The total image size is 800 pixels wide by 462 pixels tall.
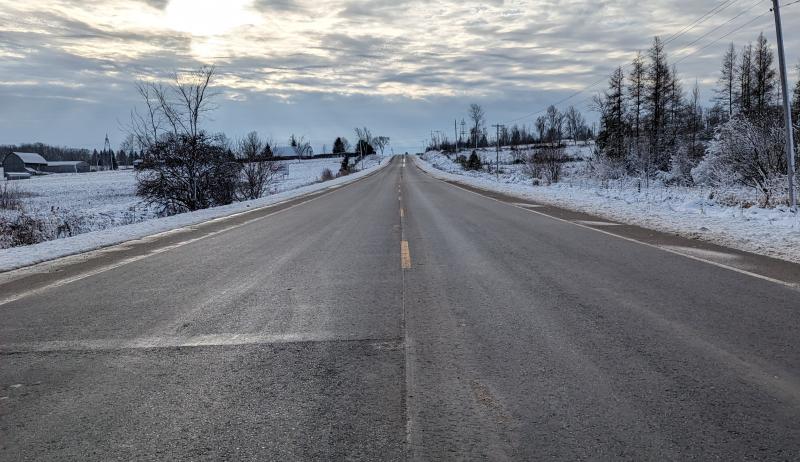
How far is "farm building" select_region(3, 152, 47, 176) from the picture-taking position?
117750 millimetres

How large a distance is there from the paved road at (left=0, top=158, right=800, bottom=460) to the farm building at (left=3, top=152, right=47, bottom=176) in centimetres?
13637

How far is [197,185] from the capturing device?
2297 cm

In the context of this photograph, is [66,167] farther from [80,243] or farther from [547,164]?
[80,243]

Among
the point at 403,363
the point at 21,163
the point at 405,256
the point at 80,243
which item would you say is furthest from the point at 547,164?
the point at 21,163

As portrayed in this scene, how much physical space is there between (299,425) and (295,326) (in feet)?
6.49

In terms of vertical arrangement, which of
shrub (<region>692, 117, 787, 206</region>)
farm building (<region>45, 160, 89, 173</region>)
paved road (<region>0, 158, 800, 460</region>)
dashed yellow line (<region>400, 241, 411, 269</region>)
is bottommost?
paved road (<region>0, 158, 800, 460</region>)

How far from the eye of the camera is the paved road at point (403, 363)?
9.45 feet

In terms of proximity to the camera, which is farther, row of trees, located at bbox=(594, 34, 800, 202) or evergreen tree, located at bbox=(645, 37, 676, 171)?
evergreen tree, located at bbox=(645, 37, 676, 171)

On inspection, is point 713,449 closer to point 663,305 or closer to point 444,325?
point 444,325

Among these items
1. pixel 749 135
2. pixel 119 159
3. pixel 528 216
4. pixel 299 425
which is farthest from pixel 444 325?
pixel 119 159

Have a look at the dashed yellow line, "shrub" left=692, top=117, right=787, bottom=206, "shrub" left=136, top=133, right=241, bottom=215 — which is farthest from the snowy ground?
"shrub" left=136, top=133, right=241, bottom=215

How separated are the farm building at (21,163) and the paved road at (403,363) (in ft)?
447

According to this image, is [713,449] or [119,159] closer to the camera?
[713,449]

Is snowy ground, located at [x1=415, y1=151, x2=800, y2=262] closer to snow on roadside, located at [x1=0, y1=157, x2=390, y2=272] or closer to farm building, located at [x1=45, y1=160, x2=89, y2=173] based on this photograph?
snow on roadside, located at [x1=0, y1=157, x2=390, y2=272]
